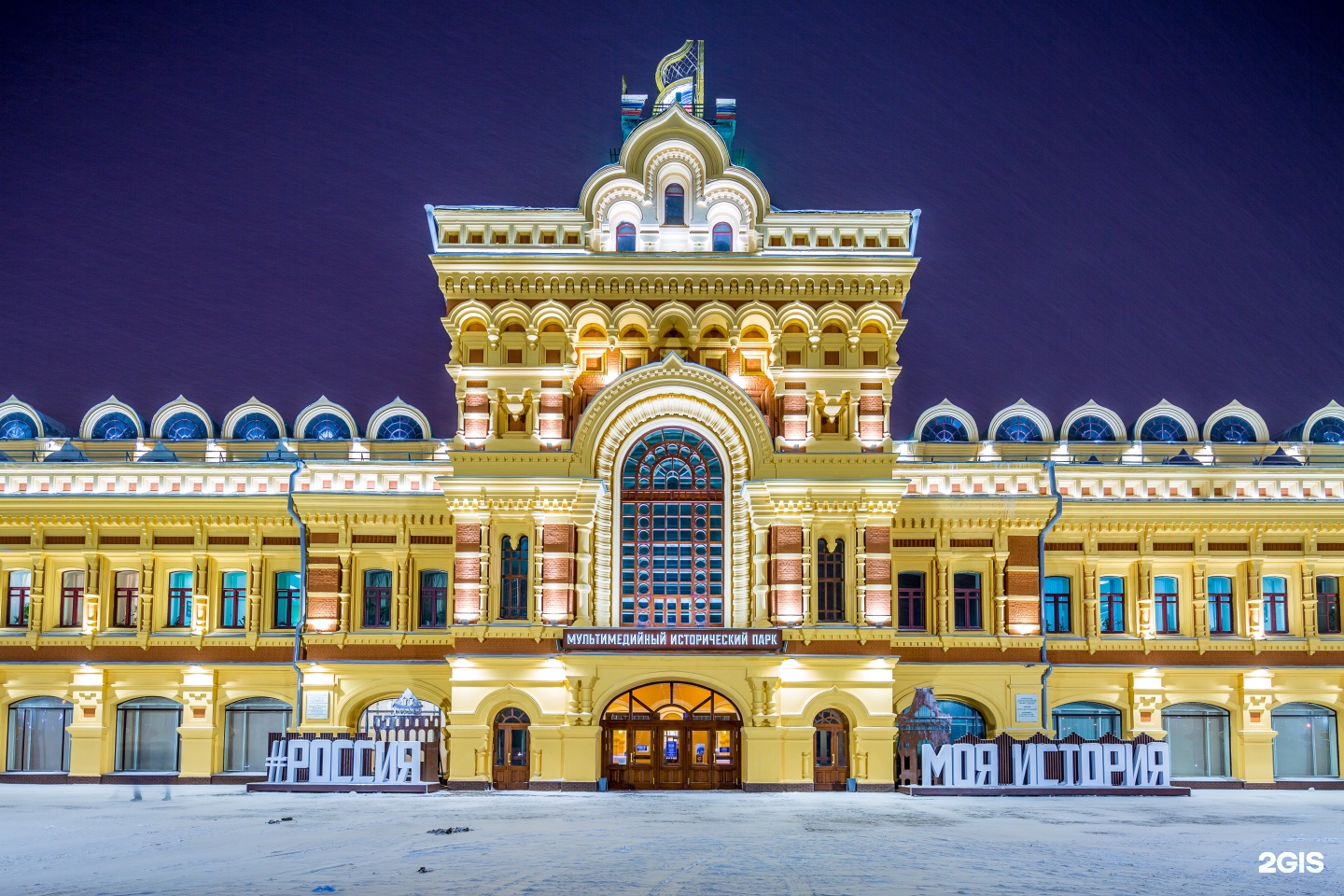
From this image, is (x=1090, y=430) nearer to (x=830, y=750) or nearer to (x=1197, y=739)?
(x=1197, y=739)

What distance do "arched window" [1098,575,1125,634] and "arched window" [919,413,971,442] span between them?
21.5 ft

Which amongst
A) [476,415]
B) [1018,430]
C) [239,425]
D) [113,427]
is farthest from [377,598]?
[1018,430]

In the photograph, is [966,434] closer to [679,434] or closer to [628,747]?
[679,434]

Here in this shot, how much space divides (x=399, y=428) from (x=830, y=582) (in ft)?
52.2

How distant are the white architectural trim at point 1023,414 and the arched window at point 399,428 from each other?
19.5 m

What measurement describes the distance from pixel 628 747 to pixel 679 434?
9.41 m

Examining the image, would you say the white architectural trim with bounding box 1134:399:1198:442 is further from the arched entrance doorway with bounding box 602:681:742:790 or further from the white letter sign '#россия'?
the white letter sign '#россия'

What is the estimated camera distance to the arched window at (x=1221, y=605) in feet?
129

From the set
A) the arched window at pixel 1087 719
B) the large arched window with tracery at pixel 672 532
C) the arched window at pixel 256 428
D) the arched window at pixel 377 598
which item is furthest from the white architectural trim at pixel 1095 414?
the arched window at pixel 256 428

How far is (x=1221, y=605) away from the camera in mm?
39344

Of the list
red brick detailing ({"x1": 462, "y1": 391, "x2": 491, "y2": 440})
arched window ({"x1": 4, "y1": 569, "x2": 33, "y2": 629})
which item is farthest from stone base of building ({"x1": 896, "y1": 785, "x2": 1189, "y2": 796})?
arched window ({"x1": 4, "y1": 569, "x2": 33, "y2": 629})

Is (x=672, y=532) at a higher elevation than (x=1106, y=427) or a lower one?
lower

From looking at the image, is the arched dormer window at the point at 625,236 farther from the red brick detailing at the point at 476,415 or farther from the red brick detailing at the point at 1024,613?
the red brick detailing at the point at 1024,613

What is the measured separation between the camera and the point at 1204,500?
38281mm
